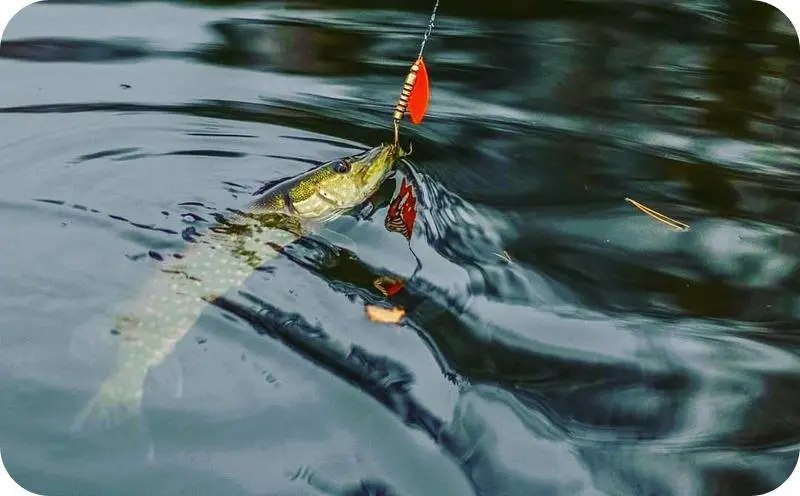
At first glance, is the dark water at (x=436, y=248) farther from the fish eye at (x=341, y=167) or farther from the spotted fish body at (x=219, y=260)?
the fish eye at (x=341, y=167)

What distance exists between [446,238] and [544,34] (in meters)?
1.74

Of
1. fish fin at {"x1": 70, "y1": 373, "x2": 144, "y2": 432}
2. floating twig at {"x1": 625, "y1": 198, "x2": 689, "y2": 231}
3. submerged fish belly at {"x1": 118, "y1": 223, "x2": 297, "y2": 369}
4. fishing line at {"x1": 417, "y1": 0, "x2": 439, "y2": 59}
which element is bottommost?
fish fin at {"x1": 70, "y1": 373, "x2": 144, "y2": 432}

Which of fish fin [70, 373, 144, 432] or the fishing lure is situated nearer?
fish fin [70, 373, 144, 432]

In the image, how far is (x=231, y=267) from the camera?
114 inches

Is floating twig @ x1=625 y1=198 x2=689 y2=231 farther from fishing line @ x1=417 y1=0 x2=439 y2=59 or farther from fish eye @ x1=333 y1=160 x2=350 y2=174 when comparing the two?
fishing line @ x1=417 y1=0 x2=439 y2=59

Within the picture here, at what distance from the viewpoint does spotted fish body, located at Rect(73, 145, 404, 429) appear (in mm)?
2488

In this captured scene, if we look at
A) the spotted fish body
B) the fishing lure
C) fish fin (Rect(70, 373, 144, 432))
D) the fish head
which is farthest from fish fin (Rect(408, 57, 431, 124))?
fish fin (Rect(70, 373, 144, 432))

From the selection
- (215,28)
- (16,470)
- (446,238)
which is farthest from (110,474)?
(215,28)

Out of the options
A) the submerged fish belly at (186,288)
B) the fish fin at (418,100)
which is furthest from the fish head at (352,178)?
the fish fin at (418,100)

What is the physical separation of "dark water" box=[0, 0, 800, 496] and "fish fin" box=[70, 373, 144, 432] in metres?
0.04

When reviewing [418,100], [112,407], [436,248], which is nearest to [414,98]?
[418,100]

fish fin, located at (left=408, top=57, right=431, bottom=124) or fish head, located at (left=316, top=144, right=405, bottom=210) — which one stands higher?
fish fin, located at (left=408, top=57, right=431, bottom=124)

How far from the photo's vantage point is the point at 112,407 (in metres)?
2.42

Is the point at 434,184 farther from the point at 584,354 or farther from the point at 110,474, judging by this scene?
the point at 110,474
